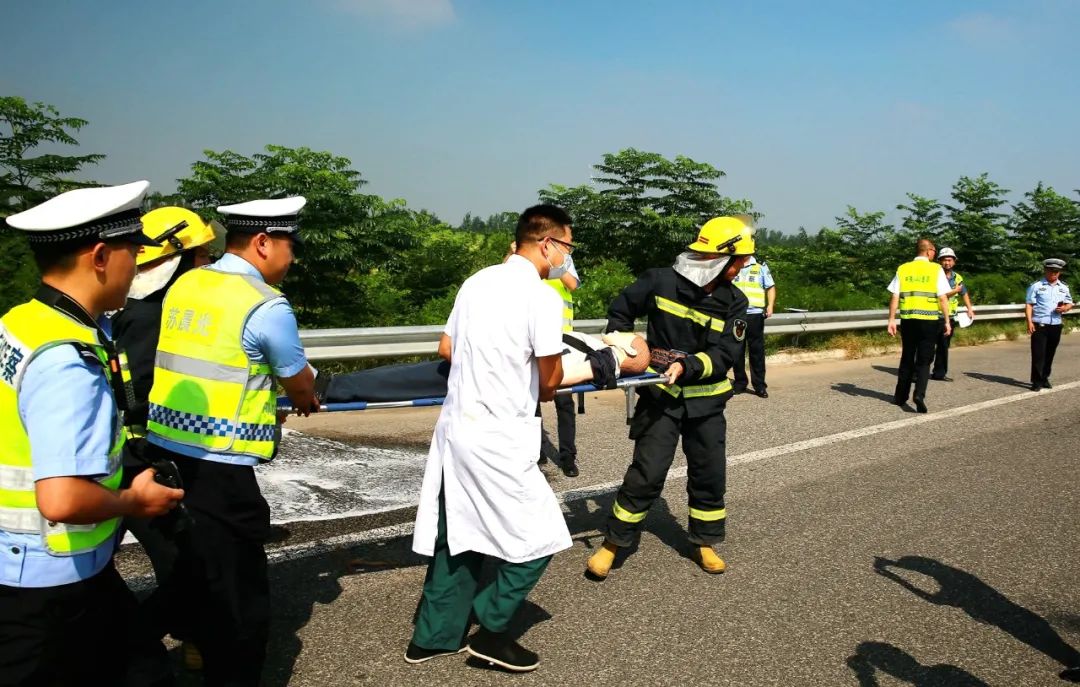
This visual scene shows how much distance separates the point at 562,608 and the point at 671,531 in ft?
4.54

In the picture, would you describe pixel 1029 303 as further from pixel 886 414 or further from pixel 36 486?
pixel 36 486

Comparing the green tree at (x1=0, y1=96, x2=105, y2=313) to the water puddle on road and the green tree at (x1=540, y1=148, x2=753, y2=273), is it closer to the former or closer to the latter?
the water puddle on road

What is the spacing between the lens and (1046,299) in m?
11.2

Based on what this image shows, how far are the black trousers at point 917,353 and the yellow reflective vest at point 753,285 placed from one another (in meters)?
1.65

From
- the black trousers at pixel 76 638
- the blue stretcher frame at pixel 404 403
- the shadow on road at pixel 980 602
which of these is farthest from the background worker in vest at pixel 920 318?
the black trousers at pixel 76 638

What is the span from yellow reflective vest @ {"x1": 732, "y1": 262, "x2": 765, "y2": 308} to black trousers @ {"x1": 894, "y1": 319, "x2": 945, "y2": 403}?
1.65 meters

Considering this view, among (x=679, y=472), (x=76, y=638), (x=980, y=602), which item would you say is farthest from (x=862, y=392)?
(x=76, y=638)

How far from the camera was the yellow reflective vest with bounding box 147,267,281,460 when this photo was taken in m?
2.77

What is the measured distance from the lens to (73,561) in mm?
2021

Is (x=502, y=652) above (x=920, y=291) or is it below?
below

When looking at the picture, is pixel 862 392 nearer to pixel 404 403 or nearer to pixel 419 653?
pixel 404 403

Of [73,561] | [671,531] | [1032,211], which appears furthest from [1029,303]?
[1032,211]

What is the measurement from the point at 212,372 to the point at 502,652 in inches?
64.5

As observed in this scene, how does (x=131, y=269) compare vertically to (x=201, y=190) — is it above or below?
below
